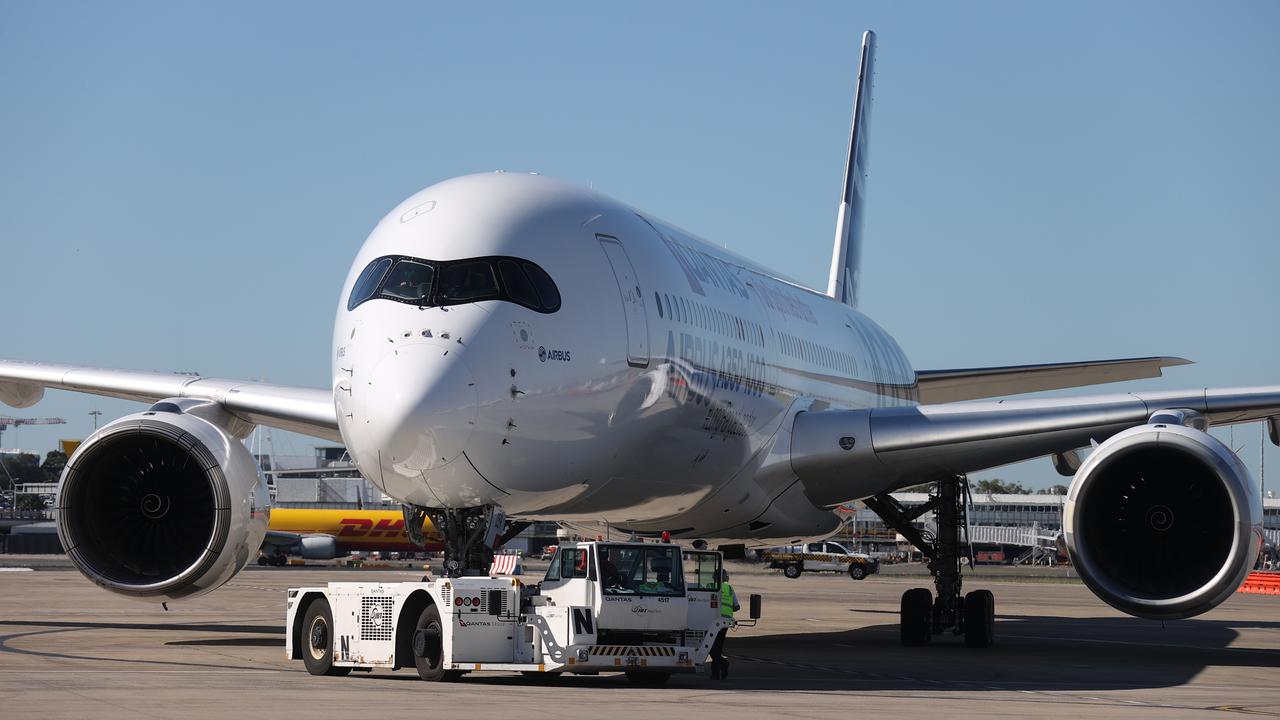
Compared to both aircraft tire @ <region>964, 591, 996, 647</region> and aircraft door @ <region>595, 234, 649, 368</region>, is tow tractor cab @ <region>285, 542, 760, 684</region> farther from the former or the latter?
aircraft tire @ <region>964, 591, 996, 647</region>

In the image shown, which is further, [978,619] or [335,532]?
[335,532]

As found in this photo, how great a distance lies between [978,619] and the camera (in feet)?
70.5

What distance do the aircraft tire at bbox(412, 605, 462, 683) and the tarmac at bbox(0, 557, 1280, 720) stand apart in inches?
10.9

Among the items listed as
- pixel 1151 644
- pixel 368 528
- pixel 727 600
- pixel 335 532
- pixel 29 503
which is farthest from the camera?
pixel 29 503

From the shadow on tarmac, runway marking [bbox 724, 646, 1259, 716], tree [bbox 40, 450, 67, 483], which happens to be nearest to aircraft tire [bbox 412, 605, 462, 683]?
the shadow on tarmac

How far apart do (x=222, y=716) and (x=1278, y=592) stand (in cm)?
4538

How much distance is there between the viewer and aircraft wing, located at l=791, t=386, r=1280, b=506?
56.9 ft

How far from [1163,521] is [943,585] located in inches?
259

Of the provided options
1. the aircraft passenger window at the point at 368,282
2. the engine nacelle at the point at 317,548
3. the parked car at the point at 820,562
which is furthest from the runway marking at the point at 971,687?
the engine nacelle at the point at 317,548

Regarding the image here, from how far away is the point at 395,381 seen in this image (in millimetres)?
12766

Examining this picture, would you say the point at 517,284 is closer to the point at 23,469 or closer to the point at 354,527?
the point at 354,527

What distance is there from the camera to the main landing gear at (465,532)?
13891 mm

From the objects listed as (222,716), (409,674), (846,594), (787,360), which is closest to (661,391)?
(409,674)

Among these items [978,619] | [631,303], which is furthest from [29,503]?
[631,303]
